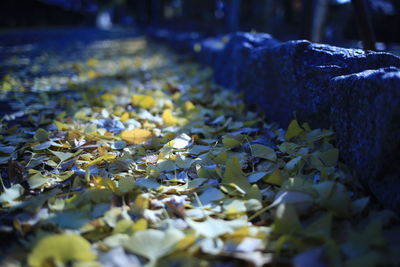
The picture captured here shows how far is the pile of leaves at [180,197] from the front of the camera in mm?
676

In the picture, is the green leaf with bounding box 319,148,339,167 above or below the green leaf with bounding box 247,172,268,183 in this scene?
above

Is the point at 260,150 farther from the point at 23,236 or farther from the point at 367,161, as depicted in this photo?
the point at 23,236

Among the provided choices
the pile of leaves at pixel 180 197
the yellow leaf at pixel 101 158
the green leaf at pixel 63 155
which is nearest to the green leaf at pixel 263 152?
the pile of leaves at pixel 180 197

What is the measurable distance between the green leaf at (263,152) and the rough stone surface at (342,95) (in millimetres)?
207

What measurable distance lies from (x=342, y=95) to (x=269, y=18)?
3.16m

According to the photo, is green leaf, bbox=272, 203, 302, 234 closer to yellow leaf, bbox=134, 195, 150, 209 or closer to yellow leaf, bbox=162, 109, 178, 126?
yellow leaf, bbox=134, 195, 150, 209

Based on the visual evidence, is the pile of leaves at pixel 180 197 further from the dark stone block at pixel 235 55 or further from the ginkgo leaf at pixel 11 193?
the dark stone block at pixel 235 55

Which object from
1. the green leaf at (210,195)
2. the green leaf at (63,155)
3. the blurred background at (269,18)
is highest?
the blurred background at (269,18)

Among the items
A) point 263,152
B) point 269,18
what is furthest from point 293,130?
point 269,18

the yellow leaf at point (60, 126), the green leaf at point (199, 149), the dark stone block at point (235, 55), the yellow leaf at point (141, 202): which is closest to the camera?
the yellow leaf at point (141, 202)

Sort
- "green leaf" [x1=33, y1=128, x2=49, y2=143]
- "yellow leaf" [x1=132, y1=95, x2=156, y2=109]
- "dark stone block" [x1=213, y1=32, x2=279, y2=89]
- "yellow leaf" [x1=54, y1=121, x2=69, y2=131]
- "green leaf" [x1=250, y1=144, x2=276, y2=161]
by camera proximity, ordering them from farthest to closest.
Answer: "dark stone block" [x1=213, y1=32, x2=279, y2=89] < "yellow leaf" [x1=132, y1=95, x2=156, y2=109] < "yellow leaf" [x1=54, y1=121, x2=69, y2=131] < "green leaf" [x1=33, y1=128, x2=49, y2=143] < "green leaf" [x1=250, y1=144, x2=276, y2=161]

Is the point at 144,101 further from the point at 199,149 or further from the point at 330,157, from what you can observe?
the point at 330,157

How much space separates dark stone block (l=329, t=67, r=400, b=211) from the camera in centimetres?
77

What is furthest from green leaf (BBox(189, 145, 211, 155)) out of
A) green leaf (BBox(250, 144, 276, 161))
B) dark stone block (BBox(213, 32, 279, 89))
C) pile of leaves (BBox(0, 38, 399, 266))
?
dark stone block (BBox(213, 32, 279, 89))
